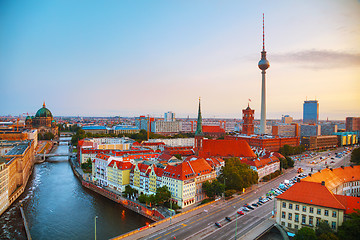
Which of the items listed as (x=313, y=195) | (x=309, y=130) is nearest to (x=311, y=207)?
(x=313, y=195)

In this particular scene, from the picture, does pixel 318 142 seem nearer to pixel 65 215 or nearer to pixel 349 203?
pixel 349 203

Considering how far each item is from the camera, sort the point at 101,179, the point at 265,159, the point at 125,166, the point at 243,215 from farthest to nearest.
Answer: the point at 265,159
the point at 101,179
the point at 125,166
the point at 243,215

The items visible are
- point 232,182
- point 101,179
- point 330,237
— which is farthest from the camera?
point 101,179

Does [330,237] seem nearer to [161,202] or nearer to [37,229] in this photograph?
[161,202]

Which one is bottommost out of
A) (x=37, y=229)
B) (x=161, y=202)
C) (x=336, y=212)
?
(x=37, y=229)

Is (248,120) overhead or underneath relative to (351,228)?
overhead

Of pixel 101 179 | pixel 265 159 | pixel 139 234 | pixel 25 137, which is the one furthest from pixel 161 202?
pixel 25 137
